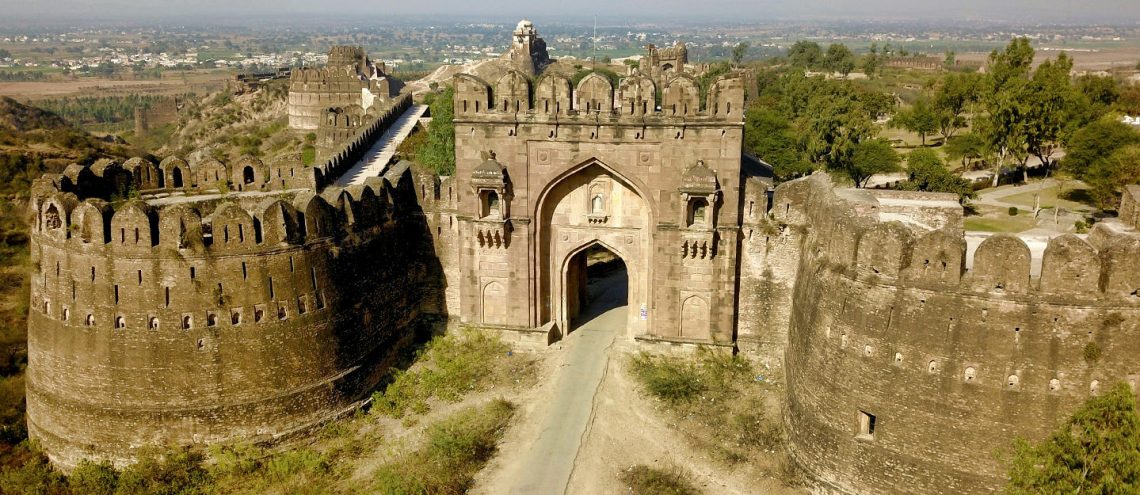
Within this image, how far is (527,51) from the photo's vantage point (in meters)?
113

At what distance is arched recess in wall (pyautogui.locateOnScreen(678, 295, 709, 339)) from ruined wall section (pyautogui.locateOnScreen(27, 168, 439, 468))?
10261 millimetres

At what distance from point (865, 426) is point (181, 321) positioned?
17.2m

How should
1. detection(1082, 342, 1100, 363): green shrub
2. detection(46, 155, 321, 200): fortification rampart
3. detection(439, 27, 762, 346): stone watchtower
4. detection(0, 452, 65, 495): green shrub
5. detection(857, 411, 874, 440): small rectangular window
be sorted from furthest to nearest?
detection(46, 155, 321, 200): fortification rampart
detection(439, 27, 762, 346): stone watchtower
detection(0, 452, 65, 495): green shrub
detection(857, 411, 874, 440): small rectangular window
detection(1082, 342, 1100, 363): green shrub

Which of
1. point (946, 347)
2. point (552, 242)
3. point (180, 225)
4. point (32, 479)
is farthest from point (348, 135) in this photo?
point (946, 347)

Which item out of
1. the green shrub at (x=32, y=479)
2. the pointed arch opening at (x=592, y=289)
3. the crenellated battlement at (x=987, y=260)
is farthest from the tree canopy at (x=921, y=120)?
the green shrub at (x=32, y=479)

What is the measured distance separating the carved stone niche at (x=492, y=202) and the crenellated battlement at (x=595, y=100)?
5.23ft

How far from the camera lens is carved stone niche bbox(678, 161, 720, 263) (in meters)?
23.5

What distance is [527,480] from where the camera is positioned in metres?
20.4

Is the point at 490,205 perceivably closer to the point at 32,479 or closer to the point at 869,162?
the point at 32,479

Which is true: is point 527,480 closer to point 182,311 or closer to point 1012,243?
point 182,311

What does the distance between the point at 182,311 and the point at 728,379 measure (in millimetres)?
15322

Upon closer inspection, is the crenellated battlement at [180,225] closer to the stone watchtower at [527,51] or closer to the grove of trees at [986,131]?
the grove of trees at [986,131]

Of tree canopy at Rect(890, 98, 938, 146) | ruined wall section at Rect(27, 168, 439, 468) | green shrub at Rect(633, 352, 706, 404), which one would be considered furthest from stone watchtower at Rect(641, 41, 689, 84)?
ruined wall section at Rect(27, 168, 439, 468)

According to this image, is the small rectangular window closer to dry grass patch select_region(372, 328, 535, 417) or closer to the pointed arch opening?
the pointed arch opening
